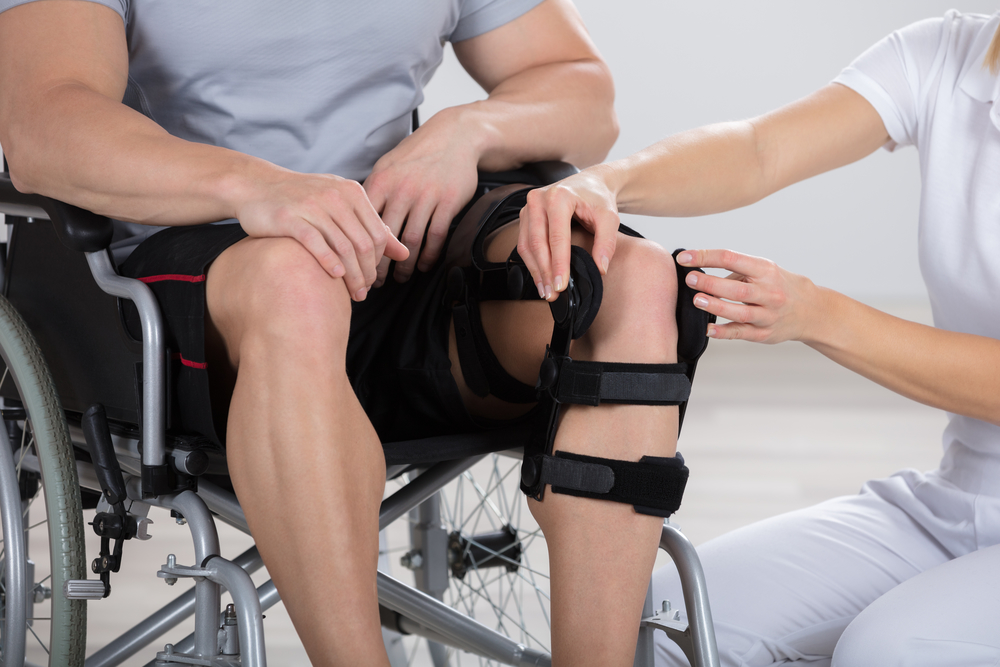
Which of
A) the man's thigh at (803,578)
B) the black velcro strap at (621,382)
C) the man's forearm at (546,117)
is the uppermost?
the man's forearm at (546,117)

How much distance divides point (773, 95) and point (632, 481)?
4.63 meters

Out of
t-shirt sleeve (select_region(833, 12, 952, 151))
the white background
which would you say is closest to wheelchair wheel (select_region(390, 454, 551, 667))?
t-shirt sleeve (select_region(833, 12, 952, 151))

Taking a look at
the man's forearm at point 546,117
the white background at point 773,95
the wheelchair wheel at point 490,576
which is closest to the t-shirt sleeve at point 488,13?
the man's forearm at point 546,117

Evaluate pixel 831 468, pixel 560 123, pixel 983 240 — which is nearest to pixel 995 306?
pixel 983 240

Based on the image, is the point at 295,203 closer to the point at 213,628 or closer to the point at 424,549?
the point at 213,628

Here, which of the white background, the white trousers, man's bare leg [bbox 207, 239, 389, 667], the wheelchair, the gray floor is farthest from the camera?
the white background

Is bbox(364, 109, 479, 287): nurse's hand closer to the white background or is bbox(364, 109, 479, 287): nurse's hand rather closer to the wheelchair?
the wheelchair

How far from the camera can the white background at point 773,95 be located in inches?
195

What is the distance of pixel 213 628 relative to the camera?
815 mm

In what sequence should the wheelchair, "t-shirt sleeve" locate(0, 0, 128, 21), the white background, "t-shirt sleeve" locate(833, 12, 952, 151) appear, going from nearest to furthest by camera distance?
1. the wheelchair
2. "t-shirt sleeve" locate(0, 0, 128, 21)
3. "t-shirt sleeve" locate(833, 12, 952, 151)
4. the white background

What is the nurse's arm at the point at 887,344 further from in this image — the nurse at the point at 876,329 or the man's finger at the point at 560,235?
the man's finger at the point at 560,235

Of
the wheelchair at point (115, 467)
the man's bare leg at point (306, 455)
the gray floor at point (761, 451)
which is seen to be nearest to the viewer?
the man's bare leg at point (306, 455)

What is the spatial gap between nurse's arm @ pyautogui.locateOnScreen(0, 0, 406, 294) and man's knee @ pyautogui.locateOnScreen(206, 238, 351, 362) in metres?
0.01

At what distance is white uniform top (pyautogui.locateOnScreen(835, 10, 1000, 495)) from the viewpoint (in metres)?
1.10
